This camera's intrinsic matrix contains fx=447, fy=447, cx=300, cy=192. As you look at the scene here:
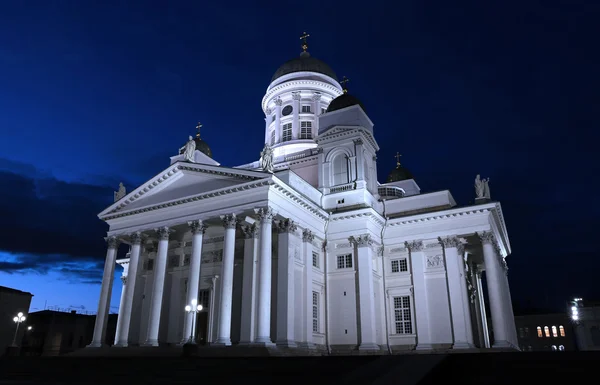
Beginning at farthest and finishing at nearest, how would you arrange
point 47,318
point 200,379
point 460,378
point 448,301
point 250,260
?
point 47,318, point 448,301, point 250,260, point 200,379, point 460,378

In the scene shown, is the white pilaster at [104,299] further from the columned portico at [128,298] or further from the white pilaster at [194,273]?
the white pilaster at [194,273]

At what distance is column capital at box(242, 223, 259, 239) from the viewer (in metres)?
24.6

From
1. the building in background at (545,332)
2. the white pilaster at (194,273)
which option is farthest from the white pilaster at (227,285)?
the building in background at (545,332)

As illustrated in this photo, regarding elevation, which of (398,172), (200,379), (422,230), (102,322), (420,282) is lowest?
(200,379)

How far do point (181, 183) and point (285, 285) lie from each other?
30.6 feet

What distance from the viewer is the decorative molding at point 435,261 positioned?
90.4 feet

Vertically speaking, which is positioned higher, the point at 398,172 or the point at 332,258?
the point at 398,172

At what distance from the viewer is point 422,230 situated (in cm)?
2848

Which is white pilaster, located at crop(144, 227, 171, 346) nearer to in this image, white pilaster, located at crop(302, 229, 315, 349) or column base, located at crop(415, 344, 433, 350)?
white pilaster, located at crop(302, 229, 315, 349)

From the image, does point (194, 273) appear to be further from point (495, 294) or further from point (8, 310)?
point (8, 310)

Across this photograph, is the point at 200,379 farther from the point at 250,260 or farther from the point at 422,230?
the point at 422,230

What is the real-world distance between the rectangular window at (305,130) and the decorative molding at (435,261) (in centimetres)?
1571

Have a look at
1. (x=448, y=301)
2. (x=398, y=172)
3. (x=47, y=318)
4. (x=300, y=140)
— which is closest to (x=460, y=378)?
(x=448, y=301)

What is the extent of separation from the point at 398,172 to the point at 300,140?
35.8ft
